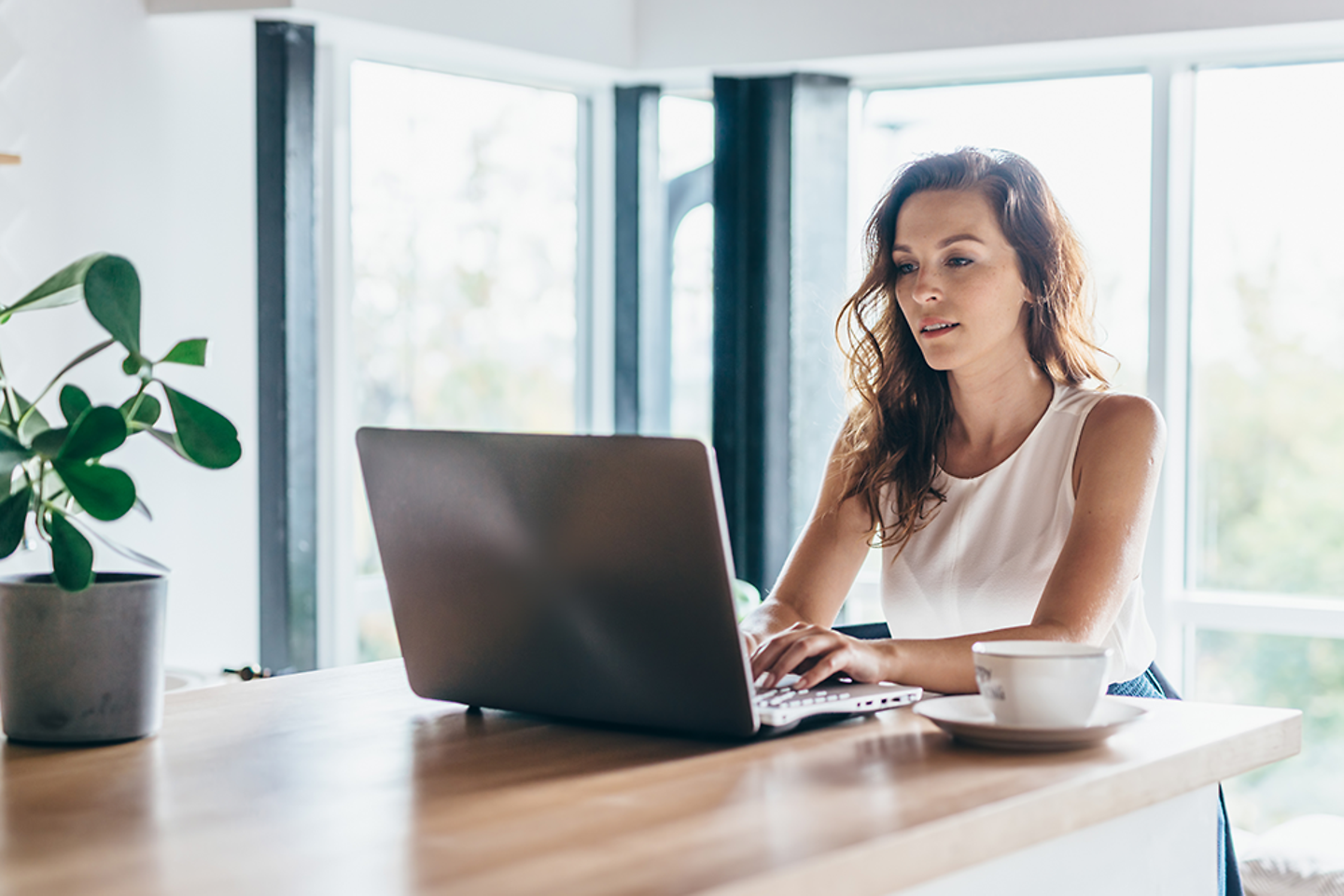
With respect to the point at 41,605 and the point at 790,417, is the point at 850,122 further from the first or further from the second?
the point at 41,605

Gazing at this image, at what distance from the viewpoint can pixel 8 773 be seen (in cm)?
106

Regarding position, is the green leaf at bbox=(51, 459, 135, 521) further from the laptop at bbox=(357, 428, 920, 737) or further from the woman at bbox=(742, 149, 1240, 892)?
the woman at bbox=(742, 149, 1240, 892)

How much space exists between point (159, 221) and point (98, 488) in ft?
5.71

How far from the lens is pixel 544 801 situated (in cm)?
97

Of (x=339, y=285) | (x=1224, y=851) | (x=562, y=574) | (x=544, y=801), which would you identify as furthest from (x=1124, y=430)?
(x=339, y=285)

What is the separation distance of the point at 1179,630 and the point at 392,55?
86.0 inches

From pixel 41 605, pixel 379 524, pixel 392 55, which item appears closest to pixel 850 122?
pixel 392 55

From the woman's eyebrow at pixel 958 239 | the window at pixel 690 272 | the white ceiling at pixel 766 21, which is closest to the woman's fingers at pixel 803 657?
the woman's eyebrow at pixel 958 239

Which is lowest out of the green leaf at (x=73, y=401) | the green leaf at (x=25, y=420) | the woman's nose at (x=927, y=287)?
the green leaf at (x=25, y=420)

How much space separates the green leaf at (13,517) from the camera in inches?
43.1

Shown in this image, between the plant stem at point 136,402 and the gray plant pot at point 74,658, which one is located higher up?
the plant stem at point 136,402

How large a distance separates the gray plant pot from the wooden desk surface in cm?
2

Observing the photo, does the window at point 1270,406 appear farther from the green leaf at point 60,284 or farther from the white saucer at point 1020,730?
the green leaf at point 60,284

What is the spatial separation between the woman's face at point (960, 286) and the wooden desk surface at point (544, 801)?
72 cm
